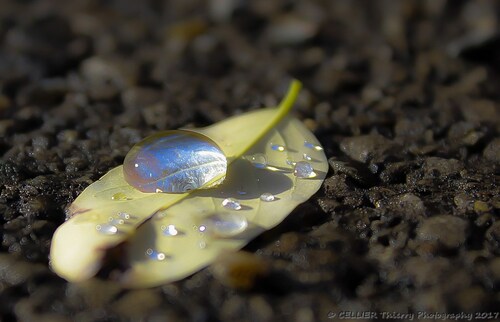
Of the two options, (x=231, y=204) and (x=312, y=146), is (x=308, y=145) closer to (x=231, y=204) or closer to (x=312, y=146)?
(x=312, y=146)

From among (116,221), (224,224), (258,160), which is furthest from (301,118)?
(116,221)

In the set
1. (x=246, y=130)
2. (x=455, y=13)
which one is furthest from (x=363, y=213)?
(x=455, y=13)

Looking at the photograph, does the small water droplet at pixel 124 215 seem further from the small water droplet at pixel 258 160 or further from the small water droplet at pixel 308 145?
the small water droplet at pixel 308 145

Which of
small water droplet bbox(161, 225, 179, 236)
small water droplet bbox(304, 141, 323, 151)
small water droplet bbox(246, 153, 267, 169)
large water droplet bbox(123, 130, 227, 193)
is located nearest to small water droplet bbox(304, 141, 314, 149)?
small water droplet bbox(304, 141, 323, 151)

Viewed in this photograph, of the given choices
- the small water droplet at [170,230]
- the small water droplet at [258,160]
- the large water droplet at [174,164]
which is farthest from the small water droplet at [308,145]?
the small water droplet at [170,230]

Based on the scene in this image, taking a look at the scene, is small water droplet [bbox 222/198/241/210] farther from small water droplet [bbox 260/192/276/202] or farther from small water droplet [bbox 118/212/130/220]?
small water droplet [bbox 118/212/130/220]

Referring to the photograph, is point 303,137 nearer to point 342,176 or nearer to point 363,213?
point 342,176

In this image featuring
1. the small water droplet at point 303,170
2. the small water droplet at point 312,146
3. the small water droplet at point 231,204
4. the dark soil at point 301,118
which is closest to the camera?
A: the dark soil at point 301,118
